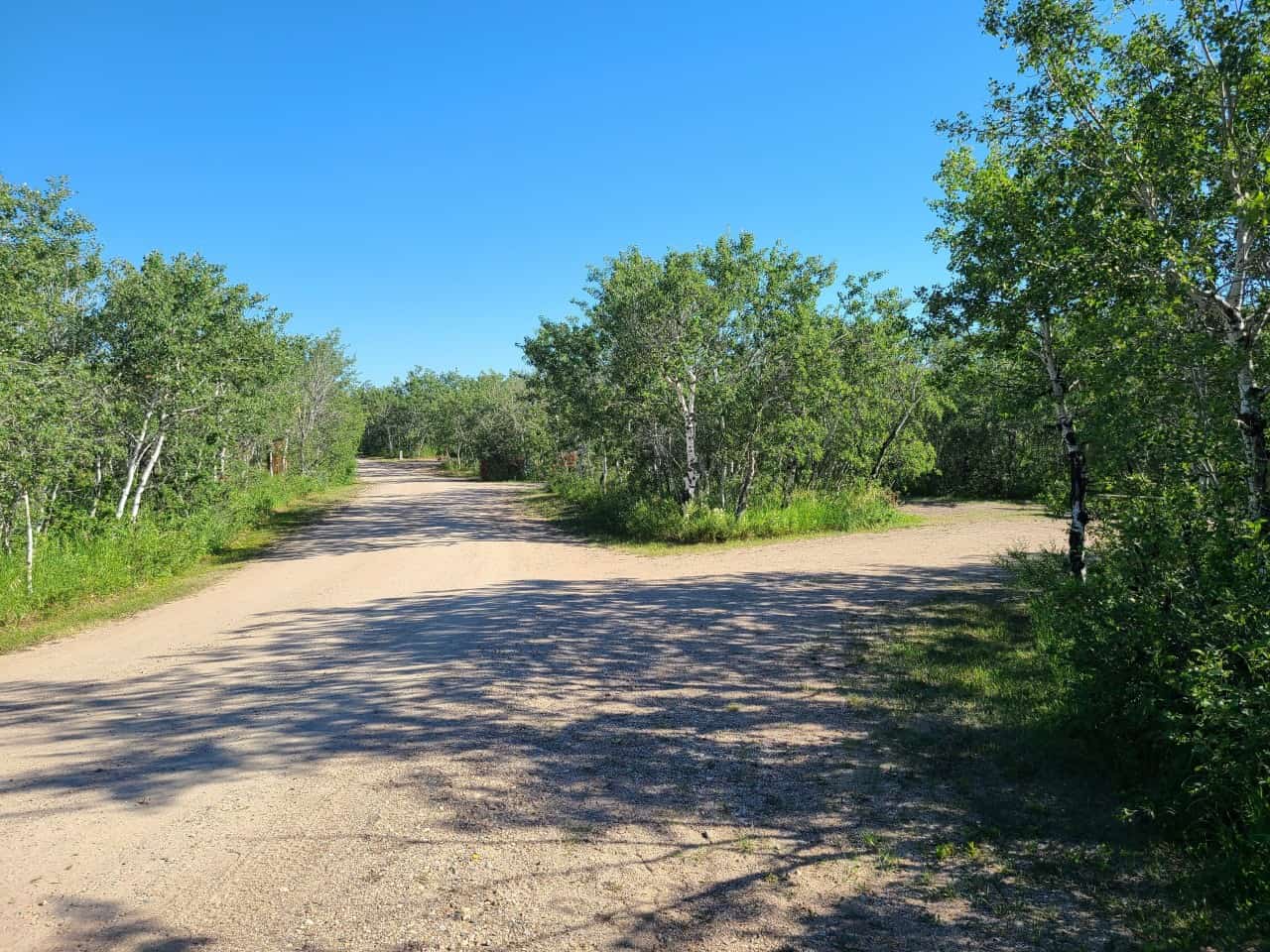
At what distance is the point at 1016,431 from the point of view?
22.8 metres

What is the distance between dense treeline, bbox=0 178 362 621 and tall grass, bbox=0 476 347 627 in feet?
0.08

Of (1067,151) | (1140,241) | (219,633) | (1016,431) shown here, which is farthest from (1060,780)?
(1016,431)

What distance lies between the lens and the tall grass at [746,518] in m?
15.1

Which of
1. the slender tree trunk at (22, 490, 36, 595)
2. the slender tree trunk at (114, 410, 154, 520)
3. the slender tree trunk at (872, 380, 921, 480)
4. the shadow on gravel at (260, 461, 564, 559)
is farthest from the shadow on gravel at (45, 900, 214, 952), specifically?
the slender tree trunk at (872, 380, 921, 480)

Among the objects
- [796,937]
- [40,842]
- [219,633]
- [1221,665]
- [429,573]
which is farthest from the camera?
[429,573]

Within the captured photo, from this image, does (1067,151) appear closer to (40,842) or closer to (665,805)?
(665,805)

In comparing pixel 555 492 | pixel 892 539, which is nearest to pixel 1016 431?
pixel 892 539

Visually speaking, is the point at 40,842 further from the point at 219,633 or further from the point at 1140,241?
the point at 1140,241

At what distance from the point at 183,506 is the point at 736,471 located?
11986 mm

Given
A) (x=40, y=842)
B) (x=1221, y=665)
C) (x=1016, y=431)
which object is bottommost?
(x=40, y=842)

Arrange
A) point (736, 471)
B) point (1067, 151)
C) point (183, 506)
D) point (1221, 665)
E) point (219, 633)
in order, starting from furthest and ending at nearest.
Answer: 1. point (736, 471)
2. point (183, 506)
3. point (219, 633)
4. point (1067, 151)
5. point (1221, 665)

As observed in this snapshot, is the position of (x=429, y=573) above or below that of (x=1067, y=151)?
below

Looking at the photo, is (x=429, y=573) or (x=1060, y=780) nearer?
(x=1060, y=780)

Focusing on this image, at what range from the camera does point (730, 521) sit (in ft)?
49.9
